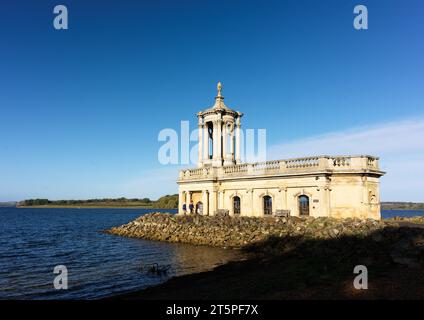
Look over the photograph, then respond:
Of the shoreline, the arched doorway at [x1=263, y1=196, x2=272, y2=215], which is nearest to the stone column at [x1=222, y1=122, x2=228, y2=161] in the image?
the arched doorway at [x1=263, y1=196, x2=272, y2=215]

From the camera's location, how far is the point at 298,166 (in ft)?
100

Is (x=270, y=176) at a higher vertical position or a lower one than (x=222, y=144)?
lower

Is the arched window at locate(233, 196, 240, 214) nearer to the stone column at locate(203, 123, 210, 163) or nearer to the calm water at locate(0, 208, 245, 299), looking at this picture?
the stone column at locate(203, 123, 210, 163)

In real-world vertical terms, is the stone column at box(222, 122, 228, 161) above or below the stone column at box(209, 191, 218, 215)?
above

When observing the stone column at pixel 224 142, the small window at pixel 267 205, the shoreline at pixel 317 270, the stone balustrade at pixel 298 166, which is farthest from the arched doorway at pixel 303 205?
the stone column at pixel 224 142

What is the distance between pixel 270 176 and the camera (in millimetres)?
32500

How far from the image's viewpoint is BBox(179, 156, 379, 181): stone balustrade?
92.6 feet

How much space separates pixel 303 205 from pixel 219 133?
47.0 feet

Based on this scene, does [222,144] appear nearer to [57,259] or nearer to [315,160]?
[315,160]

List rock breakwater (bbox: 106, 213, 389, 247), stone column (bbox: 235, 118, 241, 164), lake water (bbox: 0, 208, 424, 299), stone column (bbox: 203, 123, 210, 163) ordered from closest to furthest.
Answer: lake water (bbox: 0, 208, 424, 299) < rock breakwater (bbox: 106, 213, 389, 247) < stone column (bbox: 235, 118, 241, 164) < stone column (bbox: 203, 123, 210, 163)

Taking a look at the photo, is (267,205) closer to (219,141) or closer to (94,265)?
(219,141)

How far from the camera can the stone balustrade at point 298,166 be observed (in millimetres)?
28219
